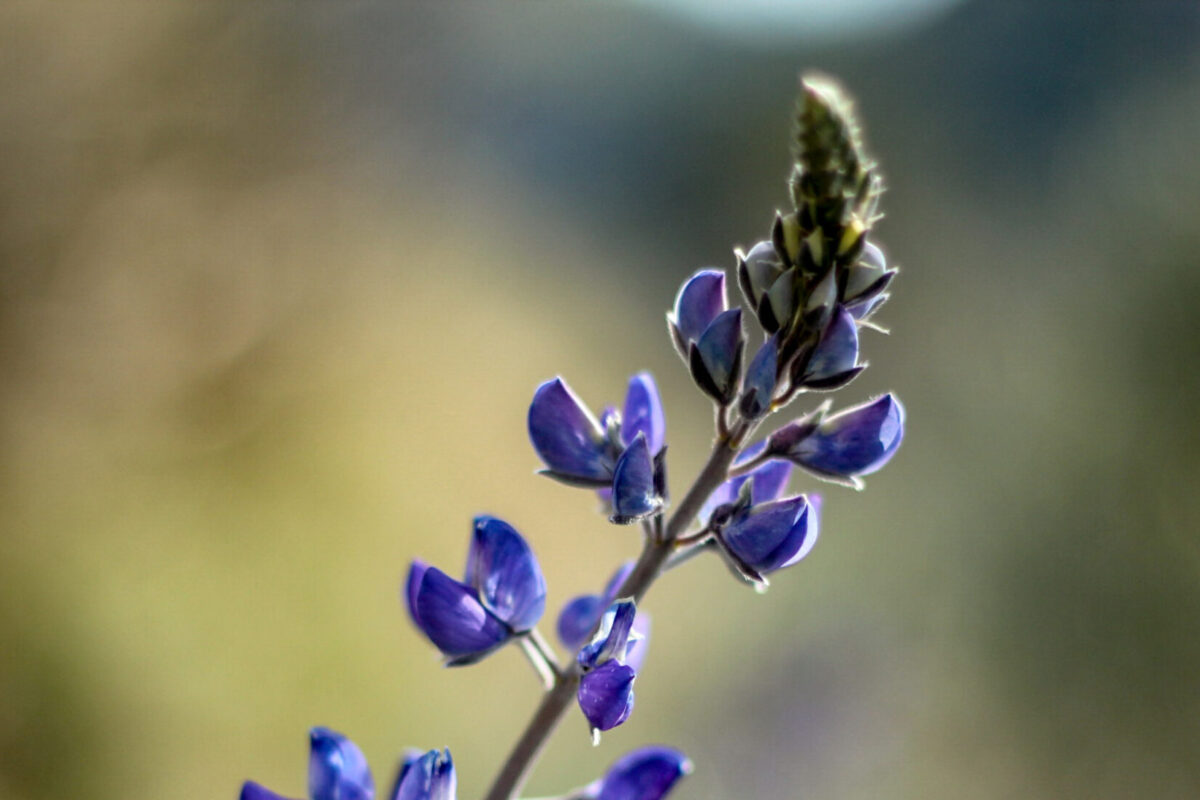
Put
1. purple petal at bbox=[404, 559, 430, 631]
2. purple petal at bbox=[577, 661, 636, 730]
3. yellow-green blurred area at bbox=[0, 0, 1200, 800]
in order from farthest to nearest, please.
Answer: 1. yellow-green blurred area at bbox=[0, 0, 1200, 800]
2. purple petal at bbox=[404, 559, 430, 631]
3. purple petal at bbox=[577, 661, 636, 730]

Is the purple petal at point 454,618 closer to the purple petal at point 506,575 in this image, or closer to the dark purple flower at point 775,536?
the purple petal at point 506,575

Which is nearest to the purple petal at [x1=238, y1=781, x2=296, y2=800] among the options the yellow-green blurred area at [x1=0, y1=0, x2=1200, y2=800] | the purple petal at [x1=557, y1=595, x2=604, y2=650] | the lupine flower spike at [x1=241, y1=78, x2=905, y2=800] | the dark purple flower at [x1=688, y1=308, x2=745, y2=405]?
the lupine flower spike at [x1=241, y1=78, x2=905, y2=800]

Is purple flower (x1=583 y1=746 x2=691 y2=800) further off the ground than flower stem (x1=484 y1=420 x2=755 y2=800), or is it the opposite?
flower stem (x1=484 y1=420 x2=755 y2=800)

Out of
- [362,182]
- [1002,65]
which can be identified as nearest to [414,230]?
[362,182]

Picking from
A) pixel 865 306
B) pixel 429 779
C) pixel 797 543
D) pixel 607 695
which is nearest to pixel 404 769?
pixel 429 779

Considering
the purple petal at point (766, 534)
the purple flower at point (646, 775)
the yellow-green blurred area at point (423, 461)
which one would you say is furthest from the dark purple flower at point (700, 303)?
the yellow-green blurred area at point (423, 461)

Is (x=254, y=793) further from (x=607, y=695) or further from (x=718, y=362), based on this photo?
(x=718, y=362)

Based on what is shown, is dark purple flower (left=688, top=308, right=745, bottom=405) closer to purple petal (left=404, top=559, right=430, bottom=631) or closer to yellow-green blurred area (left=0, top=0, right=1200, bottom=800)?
purple petal (left=404, top=559, right=430, bottom=631)
